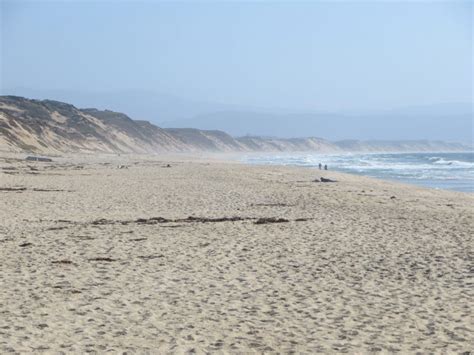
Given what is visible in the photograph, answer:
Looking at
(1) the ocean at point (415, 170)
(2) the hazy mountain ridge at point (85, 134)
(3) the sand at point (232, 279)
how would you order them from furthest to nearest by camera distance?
(2) the hazy mountain ridge at point (85, 134) → (1) the ocean at point (415, 170) → (3) the sand at point (232, 279)

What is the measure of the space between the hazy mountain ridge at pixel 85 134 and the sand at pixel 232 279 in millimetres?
47554

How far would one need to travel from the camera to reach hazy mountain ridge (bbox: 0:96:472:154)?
66.9m

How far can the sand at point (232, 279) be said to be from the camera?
7.34 meters

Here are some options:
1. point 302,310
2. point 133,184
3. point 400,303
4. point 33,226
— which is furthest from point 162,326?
point 133,184

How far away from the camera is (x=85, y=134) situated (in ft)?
307

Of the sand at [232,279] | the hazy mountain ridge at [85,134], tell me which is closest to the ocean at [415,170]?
the sand at [232,279]

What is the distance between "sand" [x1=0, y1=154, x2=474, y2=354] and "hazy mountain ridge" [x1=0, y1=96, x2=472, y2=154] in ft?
156

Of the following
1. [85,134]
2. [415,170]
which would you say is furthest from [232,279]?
[85,134]

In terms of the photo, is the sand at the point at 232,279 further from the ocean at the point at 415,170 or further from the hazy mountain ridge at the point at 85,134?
the hazy mountain ridge at the point at 85,134

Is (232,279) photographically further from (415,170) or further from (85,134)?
(85,134)

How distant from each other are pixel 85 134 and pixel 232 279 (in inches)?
3435

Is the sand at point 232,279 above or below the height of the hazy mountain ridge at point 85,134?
below

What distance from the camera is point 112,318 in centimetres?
800

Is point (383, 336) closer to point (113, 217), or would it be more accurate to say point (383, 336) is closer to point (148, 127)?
point (113, 217)
